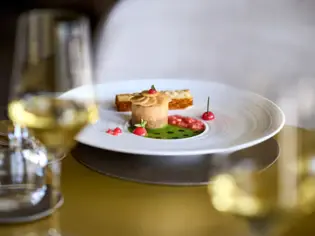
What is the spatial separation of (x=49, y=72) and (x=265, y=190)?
31cm

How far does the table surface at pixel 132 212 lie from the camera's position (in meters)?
0.72

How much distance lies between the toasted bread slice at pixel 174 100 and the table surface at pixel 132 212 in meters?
0.21

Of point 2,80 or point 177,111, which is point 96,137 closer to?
point 177,111

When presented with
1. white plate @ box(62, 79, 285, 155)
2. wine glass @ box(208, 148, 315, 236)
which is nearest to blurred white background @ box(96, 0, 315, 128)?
white plate @ box(62, 79, 285, 155)

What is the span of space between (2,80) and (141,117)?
5.60 feet

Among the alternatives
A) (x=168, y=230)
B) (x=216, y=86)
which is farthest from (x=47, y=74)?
(x=216, y=86)

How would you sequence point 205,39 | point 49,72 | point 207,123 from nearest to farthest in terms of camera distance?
point 49,72 < point 207,123 < point 205,39

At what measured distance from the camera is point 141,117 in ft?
3.33

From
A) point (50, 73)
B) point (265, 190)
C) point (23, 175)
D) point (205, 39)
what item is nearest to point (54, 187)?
point (23, 175)

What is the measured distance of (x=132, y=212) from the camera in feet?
2.52

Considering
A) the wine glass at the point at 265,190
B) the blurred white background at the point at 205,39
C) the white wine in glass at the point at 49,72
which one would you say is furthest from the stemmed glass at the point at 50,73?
the blurred white background at the point at 205,39

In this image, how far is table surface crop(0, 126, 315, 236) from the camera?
722mm

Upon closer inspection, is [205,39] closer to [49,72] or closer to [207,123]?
[207,123]

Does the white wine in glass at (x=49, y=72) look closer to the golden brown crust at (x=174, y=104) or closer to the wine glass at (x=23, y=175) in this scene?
the wine glass at (x=23, y=175)
